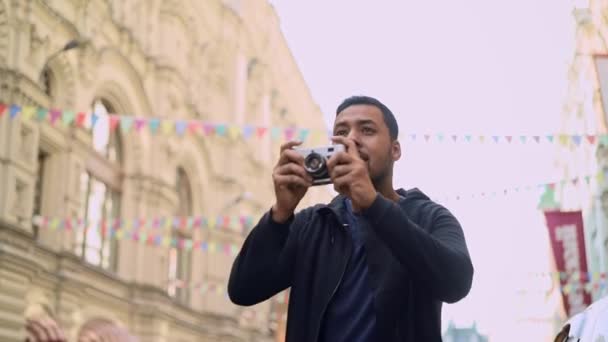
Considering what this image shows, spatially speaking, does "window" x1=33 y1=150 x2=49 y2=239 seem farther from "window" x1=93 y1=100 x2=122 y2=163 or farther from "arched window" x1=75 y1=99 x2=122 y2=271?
"window" x1=93 y1=100 x2=122 y2=163

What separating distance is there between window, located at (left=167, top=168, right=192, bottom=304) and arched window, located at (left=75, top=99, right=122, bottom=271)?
4.61m

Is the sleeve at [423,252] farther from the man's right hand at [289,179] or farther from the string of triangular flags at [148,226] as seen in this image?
the string of triangular flags at [148,226]

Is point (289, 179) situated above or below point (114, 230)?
below

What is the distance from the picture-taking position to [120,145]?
82.0 feet

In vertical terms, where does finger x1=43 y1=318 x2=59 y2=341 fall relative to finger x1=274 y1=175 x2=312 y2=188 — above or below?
below

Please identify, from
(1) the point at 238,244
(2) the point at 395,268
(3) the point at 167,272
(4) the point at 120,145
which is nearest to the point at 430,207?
(2) the point at 395,268

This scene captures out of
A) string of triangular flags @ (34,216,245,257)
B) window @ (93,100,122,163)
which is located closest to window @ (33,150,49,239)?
string of triangular flags @ (34,216,245,257)

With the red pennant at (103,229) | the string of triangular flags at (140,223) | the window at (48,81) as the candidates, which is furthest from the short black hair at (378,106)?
the red pennant at (103,229)

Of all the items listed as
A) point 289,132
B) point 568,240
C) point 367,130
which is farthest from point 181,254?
point 367,130

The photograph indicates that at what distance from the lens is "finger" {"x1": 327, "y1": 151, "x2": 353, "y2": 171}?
248cm

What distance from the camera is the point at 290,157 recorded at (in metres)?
2.64

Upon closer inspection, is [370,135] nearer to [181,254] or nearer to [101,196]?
[101,196]

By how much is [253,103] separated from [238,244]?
7.55m

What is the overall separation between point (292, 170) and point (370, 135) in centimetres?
28
